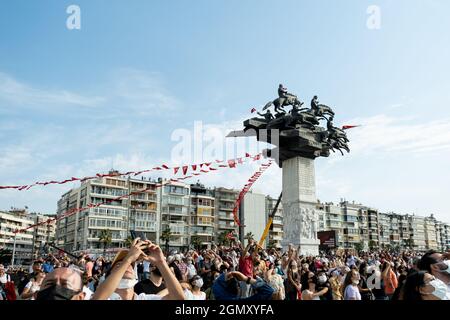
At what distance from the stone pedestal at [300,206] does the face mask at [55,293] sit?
25102 millimetres

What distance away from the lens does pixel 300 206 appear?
2720 cm

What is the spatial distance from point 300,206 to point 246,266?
64.4 feet

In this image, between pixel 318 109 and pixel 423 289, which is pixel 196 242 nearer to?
pixel 318 109

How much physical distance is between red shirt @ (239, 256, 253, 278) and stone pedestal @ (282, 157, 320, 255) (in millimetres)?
18943

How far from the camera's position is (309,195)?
91.1 feet

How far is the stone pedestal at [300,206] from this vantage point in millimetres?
26984

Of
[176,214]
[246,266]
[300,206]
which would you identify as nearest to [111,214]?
[176,214]

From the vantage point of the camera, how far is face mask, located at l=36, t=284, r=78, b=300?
2475 millimetres

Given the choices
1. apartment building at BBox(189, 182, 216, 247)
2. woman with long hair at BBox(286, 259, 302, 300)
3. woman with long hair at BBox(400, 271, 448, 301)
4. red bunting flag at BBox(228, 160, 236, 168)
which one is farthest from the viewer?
apartment building at BBox(189, 182, 216, 247)

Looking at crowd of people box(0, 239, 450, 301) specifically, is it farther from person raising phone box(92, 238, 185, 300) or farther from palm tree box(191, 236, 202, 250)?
palm tree box(191, 236, 202, 250)

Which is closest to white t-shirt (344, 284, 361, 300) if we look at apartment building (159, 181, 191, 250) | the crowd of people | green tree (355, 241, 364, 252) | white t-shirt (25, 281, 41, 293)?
the crowd of people

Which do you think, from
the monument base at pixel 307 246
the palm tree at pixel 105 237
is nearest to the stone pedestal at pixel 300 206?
the monument base at pixel 307 246
